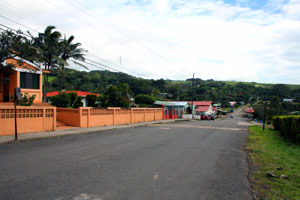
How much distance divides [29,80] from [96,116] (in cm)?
747

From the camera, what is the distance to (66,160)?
25.9ft

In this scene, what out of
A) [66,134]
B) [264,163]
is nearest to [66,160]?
[264,163]

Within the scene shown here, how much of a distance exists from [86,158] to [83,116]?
1211 centimetres

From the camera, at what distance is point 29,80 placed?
22.6 meters

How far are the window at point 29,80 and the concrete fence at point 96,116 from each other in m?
4.21

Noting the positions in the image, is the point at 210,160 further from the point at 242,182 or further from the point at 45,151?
the point at 45,151

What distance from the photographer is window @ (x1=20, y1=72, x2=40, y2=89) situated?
22.0 metres

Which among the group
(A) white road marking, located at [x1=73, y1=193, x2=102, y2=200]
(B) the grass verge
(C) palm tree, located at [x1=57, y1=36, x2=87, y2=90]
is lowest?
(B) the grass verge

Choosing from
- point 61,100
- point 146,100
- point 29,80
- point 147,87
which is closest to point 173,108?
point 146,100

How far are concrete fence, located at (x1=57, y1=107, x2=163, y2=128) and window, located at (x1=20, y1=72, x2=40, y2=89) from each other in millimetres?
4206

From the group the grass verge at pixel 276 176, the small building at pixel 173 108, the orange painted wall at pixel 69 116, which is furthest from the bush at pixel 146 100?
the grass verge at pixel 276 176

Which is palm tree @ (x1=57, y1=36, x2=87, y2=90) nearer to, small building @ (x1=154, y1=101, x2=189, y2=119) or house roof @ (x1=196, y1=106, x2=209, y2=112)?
small building @ (x1=154, y1=101, x2=189, y2=119)

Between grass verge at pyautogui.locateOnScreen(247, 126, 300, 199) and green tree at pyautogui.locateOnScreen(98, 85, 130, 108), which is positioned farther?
green tree at pyautogui.locateOnScreen(98, 85, 130, 108)

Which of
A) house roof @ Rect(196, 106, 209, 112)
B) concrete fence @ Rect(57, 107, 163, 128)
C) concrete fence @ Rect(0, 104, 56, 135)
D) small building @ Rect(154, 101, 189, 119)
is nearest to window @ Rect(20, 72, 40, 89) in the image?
concrete fence @ Rect(57, 107, 163, 128)
